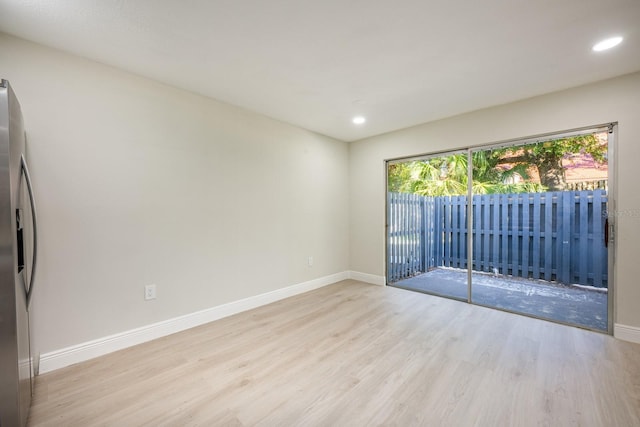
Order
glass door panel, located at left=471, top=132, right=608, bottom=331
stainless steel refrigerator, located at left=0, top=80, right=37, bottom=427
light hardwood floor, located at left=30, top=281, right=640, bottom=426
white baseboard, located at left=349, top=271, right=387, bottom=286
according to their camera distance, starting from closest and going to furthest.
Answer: stainless steel refrigerator, located at left=0, top=80, right=37, bottom=427, light hardwood floor, located at left=30, top=281, right=640, bottom=426, glass door panel, located at left=471, top=132, right=608, bottom=331, white baseboard, located at left=349, top=271, right=387, bottom=286

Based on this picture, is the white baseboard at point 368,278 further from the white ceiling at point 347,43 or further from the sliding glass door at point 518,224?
the white ceiling at point 347,43

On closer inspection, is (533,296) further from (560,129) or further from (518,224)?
(560,129)

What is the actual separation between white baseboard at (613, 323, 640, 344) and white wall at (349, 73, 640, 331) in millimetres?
37

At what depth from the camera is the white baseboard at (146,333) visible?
6.61ft

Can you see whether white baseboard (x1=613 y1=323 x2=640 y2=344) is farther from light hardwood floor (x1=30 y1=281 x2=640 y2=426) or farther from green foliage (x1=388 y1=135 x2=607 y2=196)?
green foliage (x1=388 y1=135 x2=607 y2=196)

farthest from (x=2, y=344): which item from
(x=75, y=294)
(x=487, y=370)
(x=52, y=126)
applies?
(x=487, y=370)

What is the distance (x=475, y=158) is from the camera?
3.42m

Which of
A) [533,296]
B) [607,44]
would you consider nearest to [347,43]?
[607,44]

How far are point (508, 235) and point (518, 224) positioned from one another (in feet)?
0.59

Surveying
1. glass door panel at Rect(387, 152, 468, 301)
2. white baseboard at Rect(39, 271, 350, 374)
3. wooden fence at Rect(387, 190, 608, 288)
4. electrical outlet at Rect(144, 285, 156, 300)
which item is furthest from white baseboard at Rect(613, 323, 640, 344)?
electrical outlet at Rect(144, 285, 156, 300)

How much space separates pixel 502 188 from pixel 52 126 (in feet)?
15.0

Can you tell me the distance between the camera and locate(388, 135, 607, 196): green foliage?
2906 millimetres

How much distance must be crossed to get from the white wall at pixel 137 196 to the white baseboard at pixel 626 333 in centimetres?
344

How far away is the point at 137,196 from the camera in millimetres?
2400
